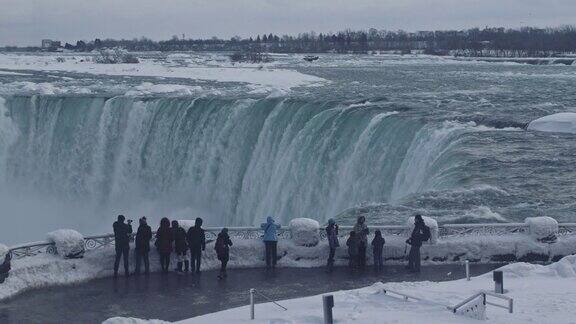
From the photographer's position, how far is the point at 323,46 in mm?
142875

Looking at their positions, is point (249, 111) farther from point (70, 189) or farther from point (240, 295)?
point (240, 295)

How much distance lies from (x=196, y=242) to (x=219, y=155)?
15.9 m

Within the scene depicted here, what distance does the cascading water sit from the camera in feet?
75.9

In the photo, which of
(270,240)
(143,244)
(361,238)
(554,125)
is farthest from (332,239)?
(554,125)

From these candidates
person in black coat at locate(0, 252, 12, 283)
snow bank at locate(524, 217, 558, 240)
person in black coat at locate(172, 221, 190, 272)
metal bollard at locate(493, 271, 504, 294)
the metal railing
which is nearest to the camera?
metal bollard at locate(493, 271, 504, 294)

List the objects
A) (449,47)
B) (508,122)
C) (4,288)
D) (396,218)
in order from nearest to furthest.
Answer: (4,288), (396,218), (508,122), (449,47)

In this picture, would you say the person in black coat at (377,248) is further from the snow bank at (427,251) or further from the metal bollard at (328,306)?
the metal bollard at (328,306)

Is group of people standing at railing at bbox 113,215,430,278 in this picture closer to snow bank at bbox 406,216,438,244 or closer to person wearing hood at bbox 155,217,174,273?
person wearing hood at bbox 155,217,174,273

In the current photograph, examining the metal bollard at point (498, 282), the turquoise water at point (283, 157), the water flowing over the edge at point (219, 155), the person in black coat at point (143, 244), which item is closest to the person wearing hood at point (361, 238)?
the metal bollard at point (498, 282)

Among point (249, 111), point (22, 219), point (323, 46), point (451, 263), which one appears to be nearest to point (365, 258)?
point (451, 263)

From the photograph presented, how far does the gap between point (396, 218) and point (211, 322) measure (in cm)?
654

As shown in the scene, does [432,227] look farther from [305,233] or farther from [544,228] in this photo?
[305,233]

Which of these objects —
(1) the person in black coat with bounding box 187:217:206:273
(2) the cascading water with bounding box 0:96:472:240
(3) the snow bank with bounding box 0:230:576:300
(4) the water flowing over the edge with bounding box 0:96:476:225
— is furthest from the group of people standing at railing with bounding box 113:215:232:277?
(2) the cascading water with bounding box 0:96:472:240

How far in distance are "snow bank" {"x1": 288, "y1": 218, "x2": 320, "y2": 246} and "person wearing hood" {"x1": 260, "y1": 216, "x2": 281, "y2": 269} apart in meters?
0.36
